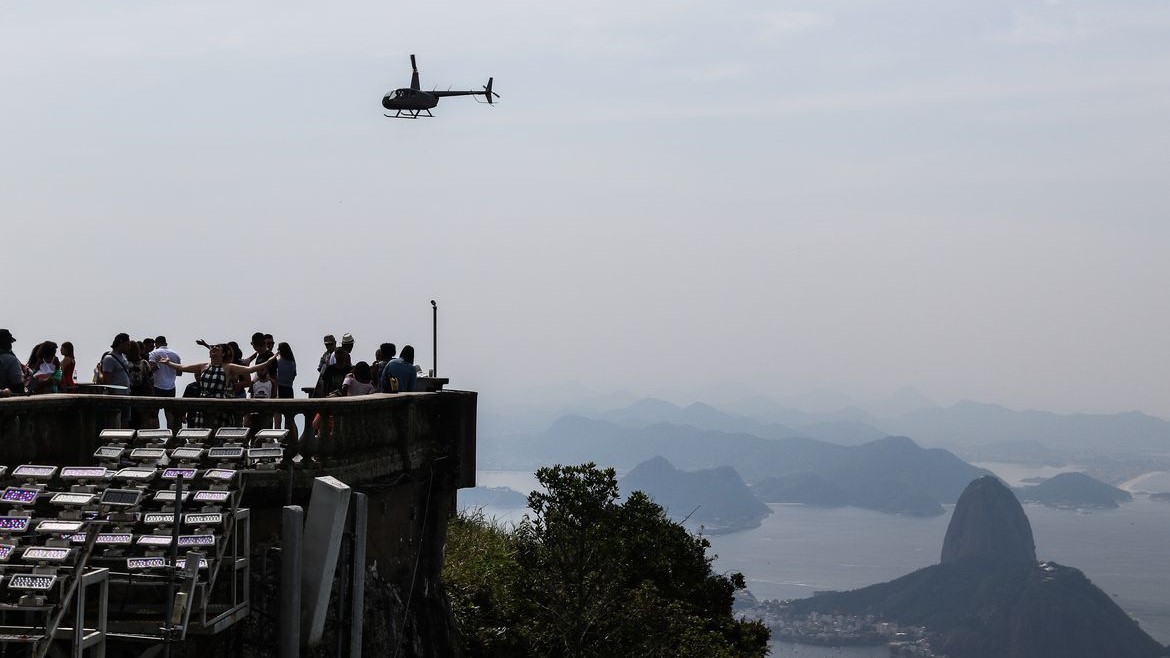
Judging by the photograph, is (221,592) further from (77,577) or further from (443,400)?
(443,400)

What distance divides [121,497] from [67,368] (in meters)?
6.28

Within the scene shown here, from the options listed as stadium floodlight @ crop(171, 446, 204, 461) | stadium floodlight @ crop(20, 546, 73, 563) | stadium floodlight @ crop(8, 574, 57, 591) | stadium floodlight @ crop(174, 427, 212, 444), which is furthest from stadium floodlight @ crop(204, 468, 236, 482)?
stadium floodlight @ crop(8, 574, 57, 591)

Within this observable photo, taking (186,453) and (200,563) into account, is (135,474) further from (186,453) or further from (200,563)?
(200,563)

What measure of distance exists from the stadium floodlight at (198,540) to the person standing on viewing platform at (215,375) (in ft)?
9.20

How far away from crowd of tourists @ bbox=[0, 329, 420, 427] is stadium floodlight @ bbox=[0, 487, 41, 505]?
9.25ft

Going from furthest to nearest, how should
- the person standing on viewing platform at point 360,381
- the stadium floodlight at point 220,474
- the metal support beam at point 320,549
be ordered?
the person standing on viewing platform at point 360,381
the metal support beam at point 320,549
the stadium floodlight at point 220,474

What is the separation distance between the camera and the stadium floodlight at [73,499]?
1280cm

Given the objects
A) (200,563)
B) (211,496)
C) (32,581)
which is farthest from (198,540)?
(32,581)

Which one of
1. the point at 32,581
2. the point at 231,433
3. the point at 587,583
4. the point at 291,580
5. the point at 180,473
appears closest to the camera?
the point at 32,581

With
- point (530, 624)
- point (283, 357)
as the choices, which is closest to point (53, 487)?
point (283, 357)

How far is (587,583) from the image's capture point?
99.9 ft

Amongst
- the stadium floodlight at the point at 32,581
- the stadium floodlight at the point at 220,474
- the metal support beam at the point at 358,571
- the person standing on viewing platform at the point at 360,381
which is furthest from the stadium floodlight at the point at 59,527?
the person standing on viewing platform at the point at 360,381

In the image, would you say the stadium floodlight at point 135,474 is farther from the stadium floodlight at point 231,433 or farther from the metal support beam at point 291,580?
the metal support beam at point 291,580

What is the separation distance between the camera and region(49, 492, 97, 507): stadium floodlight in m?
12.8
